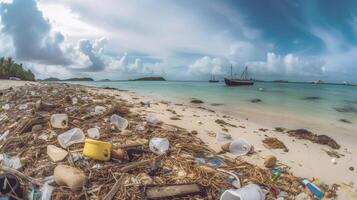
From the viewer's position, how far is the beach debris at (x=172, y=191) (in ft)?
6.19

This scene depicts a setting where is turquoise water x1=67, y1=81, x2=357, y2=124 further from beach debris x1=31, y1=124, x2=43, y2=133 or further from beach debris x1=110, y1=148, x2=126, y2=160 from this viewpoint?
beach debris x1=31, y1=124, x2=43, y2=133

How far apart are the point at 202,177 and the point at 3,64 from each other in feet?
149

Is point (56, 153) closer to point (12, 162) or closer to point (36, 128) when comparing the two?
point (12, 162)

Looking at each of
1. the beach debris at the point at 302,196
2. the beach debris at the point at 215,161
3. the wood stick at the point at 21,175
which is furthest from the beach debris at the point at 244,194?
the wood stick at the point at 21,175

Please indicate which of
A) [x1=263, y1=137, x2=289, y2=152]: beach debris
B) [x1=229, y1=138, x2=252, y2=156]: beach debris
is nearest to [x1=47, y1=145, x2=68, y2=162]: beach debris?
[x1=229, y1=138, x2=252, y2=156]: beach debris

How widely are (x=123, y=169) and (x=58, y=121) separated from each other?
1992mm

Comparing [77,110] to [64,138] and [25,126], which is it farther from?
[64,138]

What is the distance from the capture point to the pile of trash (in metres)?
1.94

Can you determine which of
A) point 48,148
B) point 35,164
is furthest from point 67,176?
point 48,148

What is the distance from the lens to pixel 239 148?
3342 millimetres

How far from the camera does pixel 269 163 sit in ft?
9.29

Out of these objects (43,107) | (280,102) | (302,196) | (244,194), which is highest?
(43,107)

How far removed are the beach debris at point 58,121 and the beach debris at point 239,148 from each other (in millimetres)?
2816

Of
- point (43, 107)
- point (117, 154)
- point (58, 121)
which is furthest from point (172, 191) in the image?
point (43, 107)
